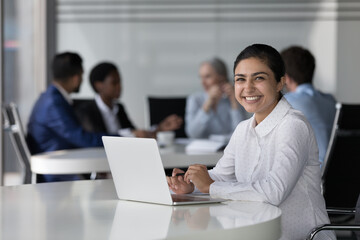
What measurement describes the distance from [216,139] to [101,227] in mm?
2896

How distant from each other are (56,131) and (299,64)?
5.15ft

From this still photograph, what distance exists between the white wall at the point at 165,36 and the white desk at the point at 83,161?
11.3 feet

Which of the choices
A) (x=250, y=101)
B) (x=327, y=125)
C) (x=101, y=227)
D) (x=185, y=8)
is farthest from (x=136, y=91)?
(x=101, y=227)

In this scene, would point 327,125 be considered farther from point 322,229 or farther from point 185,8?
point 185,8

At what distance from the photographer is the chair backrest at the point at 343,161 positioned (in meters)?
3.70

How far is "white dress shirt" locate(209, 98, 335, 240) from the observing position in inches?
83.4

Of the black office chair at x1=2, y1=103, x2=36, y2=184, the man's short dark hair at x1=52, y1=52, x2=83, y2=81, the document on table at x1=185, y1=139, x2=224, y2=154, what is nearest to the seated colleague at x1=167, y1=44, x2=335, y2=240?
the document on table at x1=185, y1=139, x2=224, y2=154

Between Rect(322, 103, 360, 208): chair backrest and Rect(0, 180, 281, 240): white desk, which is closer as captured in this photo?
Rect(0, 180, 281, 240): white desk

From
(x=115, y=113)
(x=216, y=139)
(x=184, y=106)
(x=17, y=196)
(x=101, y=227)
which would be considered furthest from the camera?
(x=184, y=106)

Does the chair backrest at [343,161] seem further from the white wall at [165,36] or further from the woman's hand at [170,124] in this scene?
the white wall at [165,36]

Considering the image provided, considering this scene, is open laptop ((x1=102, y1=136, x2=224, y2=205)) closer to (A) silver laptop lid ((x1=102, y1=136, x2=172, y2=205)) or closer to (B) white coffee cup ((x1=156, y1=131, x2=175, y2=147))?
(A) silver laptop lid ((x1=102, y1=136, x2=172, y2=205))

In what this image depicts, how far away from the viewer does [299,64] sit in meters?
4.25

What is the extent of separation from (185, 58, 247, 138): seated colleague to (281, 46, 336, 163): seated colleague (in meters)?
1.31

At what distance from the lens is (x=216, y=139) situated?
4570 millimetres
